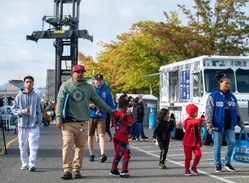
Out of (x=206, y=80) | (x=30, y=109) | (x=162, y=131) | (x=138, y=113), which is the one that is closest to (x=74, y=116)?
(x=30, y=109)

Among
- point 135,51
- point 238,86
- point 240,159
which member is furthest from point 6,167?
point 135,51

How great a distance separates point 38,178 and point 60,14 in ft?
107

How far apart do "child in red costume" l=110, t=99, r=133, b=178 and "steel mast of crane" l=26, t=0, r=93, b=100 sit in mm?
30491

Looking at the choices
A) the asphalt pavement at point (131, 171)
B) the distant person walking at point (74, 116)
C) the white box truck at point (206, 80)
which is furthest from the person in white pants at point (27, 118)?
the white box truck at point (206, 80)

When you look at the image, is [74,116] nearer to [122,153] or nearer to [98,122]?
[122,153]

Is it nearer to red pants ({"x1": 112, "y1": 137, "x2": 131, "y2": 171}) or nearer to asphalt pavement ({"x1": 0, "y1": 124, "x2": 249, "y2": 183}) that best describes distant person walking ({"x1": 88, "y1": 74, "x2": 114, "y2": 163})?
asphalt pavement ({"x1": 0, "y1": 124, "x2": 249, "y2": 183})

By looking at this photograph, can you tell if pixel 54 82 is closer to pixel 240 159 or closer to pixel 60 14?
pixel 60 14

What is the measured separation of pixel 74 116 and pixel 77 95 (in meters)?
0.37

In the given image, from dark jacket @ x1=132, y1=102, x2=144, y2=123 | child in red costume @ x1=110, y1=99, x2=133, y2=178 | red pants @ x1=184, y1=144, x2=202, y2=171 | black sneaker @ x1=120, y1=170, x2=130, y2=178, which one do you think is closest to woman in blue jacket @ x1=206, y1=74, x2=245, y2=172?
red pants @ x1=184, y1=144, x2=202, y2=171

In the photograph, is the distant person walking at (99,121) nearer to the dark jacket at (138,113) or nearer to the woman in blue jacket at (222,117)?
the woman in blue jacket at (222,117)

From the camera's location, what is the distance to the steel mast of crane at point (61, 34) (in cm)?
3775

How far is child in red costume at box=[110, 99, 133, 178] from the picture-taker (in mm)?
7422

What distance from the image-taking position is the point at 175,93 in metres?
17.0

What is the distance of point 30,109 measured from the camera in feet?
27.9
